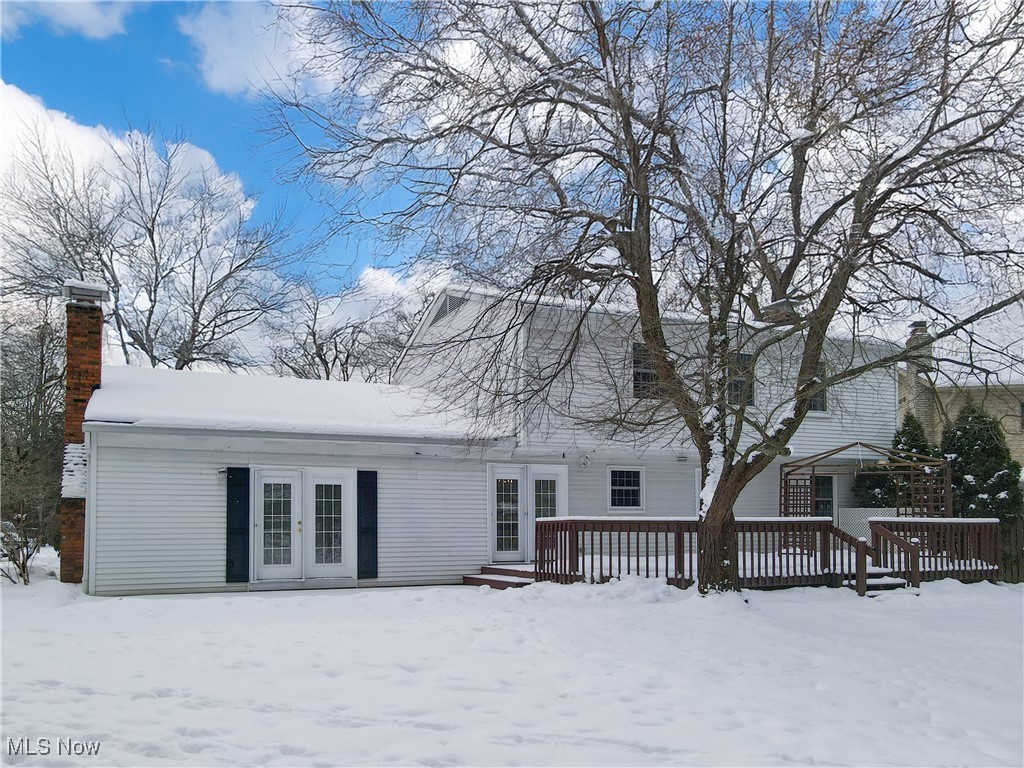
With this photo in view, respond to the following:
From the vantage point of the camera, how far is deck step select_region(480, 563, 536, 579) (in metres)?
14.5

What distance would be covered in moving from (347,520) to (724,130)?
895cm

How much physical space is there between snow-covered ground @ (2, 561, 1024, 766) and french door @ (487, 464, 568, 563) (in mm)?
4524

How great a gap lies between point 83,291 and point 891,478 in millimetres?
17751

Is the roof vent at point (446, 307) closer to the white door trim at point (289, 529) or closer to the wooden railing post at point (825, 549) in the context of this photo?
the white door trim at point (289, 529)

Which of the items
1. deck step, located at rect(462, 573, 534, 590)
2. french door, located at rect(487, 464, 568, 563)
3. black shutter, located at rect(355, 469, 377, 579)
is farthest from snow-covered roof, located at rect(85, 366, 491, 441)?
deck step, located at rect(462, 573, 534, 590)

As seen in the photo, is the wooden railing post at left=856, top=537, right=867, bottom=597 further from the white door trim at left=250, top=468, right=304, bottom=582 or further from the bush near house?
the white door trim at left=250, top=468, right=304, bottom=582

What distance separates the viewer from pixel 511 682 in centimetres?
718

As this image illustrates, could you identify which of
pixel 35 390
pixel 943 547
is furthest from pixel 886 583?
pixel 35 390

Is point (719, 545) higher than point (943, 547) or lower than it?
higher

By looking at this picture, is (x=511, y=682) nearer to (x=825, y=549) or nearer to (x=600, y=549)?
(x=600, y=549)

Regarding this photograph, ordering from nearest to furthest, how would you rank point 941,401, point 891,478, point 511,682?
1. point 511,682
2. point 941,401
3. point 891,478

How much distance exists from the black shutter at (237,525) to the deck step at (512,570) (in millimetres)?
4263

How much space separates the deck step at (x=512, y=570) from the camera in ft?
47.6

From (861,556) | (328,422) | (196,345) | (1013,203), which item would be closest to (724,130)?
(1013,203)
